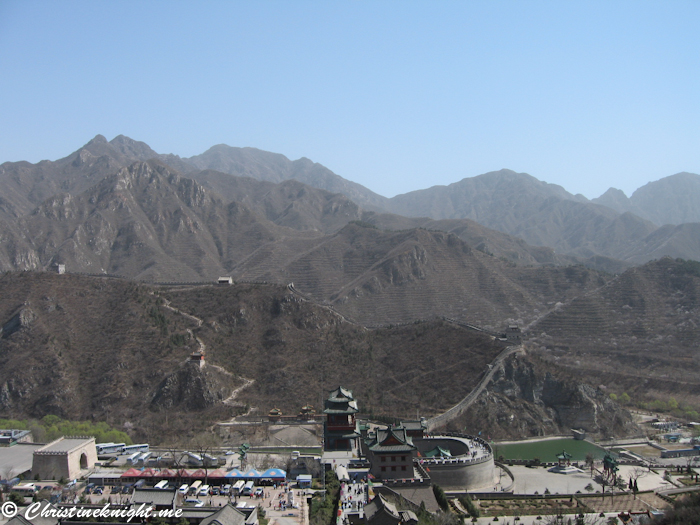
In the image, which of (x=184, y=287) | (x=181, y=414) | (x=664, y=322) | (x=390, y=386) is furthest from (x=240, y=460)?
(x=664, y=322)

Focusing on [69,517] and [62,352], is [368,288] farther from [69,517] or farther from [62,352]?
[69,517]

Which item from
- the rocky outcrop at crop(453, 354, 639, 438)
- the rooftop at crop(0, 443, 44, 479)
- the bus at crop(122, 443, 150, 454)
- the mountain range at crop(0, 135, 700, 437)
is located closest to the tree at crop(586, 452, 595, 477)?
the rocky outcrop at crop(453, 354, 639, 438)

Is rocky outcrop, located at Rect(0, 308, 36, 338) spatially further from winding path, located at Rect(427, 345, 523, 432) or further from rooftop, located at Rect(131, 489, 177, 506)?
winding path, located at Rect(427, 345, 523, 432)

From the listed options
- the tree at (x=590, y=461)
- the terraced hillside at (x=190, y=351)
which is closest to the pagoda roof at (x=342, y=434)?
the terraced hillside at (x=190, y=351)

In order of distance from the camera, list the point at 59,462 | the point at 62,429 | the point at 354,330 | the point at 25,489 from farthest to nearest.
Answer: the point at 354,330 → the point at 62,429 → the point at 59,462 → the point at 25,489

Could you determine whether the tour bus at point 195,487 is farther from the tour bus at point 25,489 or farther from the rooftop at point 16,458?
the rooftop at point 16,458

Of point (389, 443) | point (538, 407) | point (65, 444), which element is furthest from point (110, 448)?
point (538, 407)

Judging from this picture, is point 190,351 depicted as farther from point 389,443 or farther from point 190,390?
point 389,443
